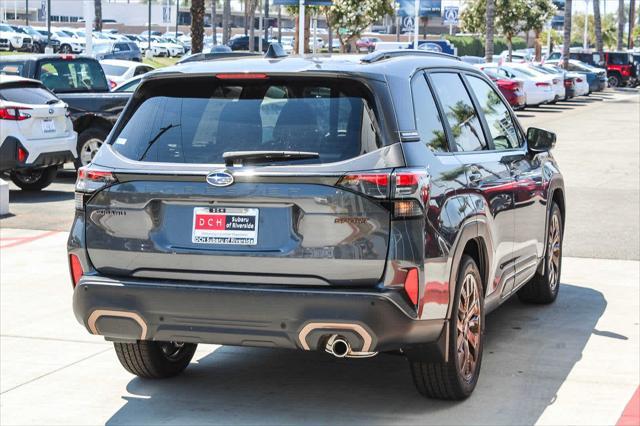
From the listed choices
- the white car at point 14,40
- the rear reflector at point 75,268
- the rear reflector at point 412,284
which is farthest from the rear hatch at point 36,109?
the white car at point 14,40

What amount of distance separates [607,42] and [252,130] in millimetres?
118284

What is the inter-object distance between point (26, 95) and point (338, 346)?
11362 millimetres

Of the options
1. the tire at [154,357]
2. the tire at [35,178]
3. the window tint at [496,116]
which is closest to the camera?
the tire at [154,357]

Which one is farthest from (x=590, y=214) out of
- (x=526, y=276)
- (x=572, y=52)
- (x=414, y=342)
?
(x=572, y=52)

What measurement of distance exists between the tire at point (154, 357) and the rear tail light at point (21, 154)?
9154 millimetres

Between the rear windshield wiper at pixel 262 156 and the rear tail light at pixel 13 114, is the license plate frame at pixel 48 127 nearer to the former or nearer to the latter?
the rear tail light at pixel 13 114

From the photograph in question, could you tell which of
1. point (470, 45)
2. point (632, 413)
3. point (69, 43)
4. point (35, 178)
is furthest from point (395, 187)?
point (470, 45)

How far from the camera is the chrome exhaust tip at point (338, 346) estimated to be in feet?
18.7

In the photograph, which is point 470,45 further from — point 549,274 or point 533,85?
point 549,274

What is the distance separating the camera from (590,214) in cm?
1458

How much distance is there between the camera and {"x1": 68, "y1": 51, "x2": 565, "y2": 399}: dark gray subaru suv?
222 inches

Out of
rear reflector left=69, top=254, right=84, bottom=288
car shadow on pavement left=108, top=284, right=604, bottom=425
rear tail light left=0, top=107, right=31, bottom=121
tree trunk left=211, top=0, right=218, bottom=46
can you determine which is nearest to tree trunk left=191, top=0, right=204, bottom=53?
rear tail light left=0, top=107, right=31, bottom=121

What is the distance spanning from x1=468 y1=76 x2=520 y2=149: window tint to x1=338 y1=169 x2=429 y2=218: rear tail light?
1941 millimetres

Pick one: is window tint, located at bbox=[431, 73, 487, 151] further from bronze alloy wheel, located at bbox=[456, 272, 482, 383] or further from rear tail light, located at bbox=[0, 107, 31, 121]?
rear tail light, located at bbox=[0, 107, 31, 121]
